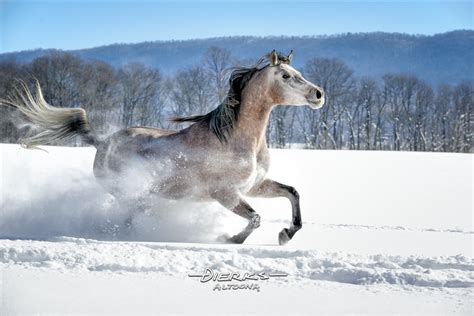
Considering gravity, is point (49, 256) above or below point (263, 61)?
below

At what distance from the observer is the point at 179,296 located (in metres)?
3.45

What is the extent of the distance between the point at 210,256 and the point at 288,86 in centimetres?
204

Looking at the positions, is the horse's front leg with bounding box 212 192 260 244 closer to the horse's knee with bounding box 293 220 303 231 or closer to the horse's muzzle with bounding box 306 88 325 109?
the horse's knee with bounding box 293 220 303 231

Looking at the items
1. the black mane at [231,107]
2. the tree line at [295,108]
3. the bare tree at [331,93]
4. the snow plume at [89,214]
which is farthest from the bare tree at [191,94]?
the black mane at [231,107]

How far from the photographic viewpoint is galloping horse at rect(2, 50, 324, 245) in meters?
5.41

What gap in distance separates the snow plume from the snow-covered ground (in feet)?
0.05

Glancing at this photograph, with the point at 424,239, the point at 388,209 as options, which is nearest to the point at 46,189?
Answer: the point at 424,239

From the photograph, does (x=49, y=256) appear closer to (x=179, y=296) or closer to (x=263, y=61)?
(x=179, y=296)

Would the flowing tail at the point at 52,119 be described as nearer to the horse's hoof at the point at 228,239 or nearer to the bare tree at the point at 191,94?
A: the horse's hoof at the point at 228,239

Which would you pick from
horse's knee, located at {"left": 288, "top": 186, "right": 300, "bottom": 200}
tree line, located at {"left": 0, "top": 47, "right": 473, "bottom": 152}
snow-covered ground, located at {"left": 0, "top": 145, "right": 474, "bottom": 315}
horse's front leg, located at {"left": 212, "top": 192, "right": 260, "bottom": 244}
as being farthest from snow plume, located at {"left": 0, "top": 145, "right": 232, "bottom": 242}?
tree line, located at {"left": 0, "top": 47, "right": 473, "bottom": 152}

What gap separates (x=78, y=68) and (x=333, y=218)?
2547cm

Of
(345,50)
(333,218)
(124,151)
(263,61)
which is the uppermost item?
(345,50)

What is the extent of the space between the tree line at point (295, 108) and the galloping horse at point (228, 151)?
13678mm

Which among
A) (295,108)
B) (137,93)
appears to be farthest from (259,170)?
(295,108)
